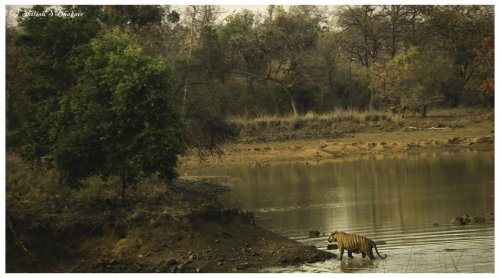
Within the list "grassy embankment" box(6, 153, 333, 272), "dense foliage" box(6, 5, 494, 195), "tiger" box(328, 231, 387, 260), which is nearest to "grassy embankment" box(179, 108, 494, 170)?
"dense foliage" box(6, 5, 494, 195)

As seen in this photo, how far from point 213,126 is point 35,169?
8.37 m

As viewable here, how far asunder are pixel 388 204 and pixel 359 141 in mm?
18010

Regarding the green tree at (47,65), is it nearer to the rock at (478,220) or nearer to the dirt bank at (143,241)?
the dirt bank at (143,241)

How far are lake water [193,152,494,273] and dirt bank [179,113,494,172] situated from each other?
6.23 ft

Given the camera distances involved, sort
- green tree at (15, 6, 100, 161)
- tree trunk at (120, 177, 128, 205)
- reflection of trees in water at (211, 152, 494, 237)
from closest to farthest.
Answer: tree trunk at (120, 177, 128, 205), green tree at (15, 6, 100, 161), reflection of trees in water at (211, 152, 494, 237)

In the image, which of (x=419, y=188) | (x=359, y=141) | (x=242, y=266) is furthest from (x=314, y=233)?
(x=359, y=141)

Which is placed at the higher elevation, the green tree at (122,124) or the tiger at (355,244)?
the green tree at (122,124)

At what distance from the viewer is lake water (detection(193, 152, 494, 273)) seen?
Answer: 16.2m

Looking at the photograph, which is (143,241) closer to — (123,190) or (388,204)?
(123,190)

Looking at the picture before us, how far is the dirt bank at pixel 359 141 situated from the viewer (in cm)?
3962

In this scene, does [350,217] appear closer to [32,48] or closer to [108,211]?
[108,211]

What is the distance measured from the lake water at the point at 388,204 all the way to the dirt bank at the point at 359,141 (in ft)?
6.23

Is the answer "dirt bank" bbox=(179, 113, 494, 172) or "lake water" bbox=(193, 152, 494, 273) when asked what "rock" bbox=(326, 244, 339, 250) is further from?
"dirt bank" bbox=(179, 113, 494, 172)

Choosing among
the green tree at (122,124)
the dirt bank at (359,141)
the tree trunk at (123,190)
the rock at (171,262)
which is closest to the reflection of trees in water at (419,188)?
the dirt bank at (359,141)
